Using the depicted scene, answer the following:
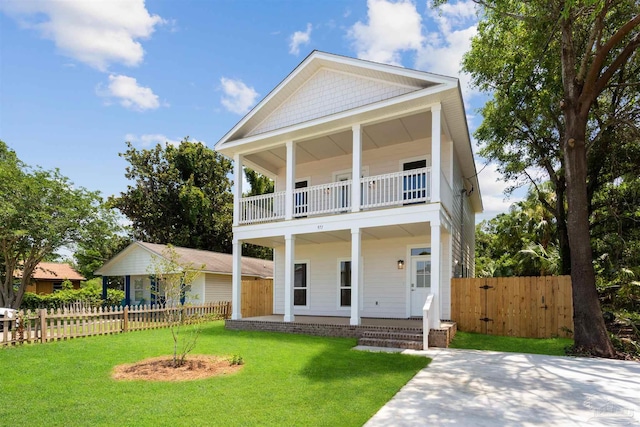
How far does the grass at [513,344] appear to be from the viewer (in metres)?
9.25

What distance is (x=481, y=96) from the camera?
16.6 meters

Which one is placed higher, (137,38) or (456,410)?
(137,38)

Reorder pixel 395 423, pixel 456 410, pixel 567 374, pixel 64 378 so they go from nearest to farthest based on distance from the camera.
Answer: pixel 395 423 → pixel 456 410 → pixel 64 378 → pixel 567 374

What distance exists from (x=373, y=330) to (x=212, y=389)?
17.7ft

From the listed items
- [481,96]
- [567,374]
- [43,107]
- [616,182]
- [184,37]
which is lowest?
[567,374]

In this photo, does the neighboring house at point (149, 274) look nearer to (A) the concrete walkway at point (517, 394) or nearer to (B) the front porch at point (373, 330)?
(B) the front porch at point (373, 330)

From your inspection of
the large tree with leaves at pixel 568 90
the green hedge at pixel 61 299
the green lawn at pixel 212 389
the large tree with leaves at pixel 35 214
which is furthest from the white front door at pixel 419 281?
the green hedge at pixel 61 299

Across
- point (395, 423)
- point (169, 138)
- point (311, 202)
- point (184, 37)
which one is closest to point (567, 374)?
point (395, 423)

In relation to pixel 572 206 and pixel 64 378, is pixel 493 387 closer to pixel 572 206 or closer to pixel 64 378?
pixel 572 206

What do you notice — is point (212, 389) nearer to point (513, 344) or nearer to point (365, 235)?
point (513, 344)

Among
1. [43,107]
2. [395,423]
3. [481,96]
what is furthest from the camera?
[481,96]

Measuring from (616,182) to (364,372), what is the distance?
1408 cm

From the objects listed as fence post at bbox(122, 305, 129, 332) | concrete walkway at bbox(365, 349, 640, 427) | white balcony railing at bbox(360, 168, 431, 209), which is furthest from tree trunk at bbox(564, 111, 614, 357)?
fence post at bbox(122, 305, 129, 332)

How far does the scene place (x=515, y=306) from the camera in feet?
36.9
